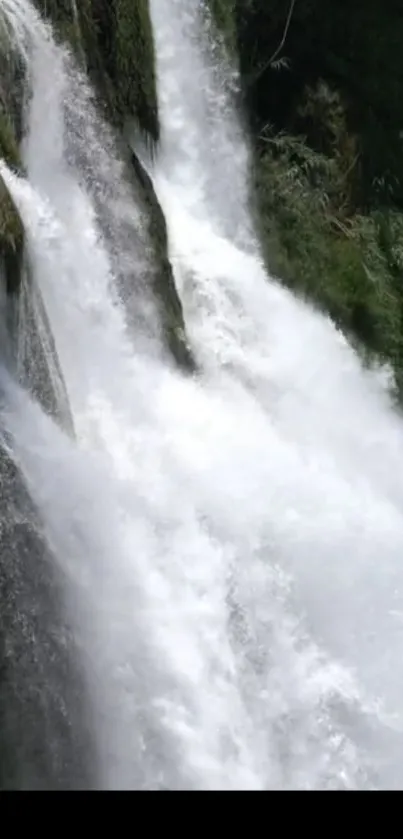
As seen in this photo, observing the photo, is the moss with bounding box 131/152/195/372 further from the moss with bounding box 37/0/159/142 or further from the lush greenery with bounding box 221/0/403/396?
the lush greenery with bounding box 221/0/403/396

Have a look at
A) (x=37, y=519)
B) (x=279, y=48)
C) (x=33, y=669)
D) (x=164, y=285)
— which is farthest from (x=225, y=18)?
(x=33, y=669)

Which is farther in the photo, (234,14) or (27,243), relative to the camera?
(234,14)

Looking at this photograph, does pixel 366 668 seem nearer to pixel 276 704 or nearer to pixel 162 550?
pixel 276 704

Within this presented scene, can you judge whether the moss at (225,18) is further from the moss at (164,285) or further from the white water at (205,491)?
the moss at (164,285)

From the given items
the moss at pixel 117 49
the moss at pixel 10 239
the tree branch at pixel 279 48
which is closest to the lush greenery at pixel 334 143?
the tree branch at pixel 279 48

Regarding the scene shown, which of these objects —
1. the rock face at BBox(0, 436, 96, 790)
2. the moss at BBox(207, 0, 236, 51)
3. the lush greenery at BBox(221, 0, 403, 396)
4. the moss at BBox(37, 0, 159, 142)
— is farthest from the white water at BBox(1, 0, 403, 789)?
the moss at BBox(207, 0, 236, 51)

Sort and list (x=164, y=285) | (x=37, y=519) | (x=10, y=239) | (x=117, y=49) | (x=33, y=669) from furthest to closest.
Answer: (x=117, y=49)
(x=164, y=285)
(x=10, y=239)
(x=37, y=519)
(x=33, y=669)

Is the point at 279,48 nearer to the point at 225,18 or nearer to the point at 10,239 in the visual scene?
the point at 225,18
